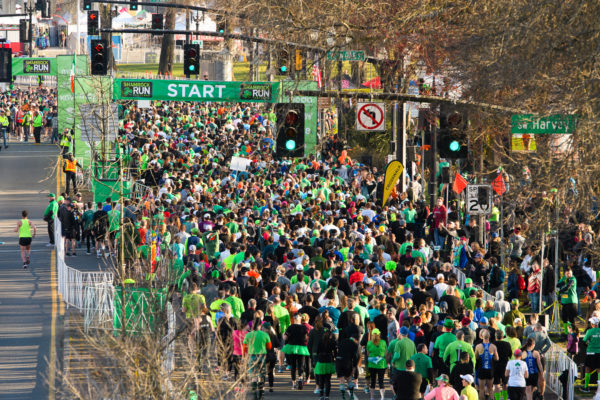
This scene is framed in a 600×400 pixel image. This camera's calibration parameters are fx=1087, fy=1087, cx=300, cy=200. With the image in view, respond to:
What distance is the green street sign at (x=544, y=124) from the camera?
52.9 ft

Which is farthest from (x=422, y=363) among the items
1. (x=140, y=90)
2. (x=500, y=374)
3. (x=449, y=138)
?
(x=140, y=90)

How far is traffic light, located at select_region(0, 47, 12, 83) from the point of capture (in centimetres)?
4481

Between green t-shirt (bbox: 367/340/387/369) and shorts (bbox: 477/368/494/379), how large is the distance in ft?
4.99

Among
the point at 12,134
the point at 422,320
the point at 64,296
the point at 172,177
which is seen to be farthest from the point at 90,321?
the point at 12,134

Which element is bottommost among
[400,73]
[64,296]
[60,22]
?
[64,296]

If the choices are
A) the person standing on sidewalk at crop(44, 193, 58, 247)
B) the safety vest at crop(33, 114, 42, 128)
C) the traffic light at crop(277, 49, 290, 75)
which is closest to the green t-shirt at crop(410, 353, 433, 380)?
the traffic light at crop(277, 49, 290, 75)

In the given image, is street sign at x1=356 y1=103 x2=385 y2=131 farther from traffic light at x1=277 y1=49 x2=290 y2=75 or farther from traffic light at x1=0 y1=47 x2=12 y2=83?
traffic light at x1=0 y1=47 x2=12 y2=83

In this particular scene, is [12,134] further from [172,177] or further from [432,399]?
[432,399]

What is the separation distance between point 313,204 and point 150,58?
7442 cm

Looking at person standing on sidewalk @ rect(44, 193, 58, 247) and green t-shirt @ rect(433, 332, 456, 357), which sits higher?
person standing on sidewalk @ rect(44, 193, 58, 247)

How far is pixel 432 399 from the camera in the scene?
47.2ft

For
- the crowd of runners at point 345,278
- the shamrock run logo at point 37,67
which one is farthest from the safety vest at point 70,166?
the shamrock run logo at point 37,67

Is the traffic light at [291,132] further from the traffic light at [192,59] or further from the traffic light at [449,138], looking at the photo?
the traffic light at [192,59]

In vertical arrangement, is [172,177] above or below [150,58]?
below
